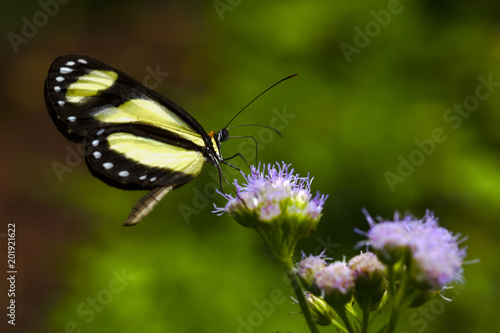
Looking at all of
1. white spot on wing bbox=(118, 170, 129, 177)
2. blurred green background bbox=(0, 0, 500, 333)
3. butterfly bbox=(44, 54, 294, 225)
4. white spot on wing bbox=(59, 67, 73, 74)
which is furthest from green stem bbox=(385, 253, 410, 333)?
blurred green background bbox=(0, 0, 500, 333)

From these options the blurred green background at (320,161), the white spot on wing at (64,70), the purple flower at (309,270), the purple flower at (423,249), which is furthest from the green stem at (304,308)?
the blurred green background at (320,161)

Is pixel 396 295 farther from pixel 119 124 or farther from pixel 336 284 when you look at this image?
pixel 119 124

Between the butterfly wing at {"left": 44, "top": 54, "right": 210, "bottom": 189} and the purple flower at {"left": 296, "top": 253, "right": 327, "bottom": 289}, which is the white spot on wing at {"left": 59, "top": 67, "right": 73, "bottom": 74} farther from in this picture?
the purple flower at {"left": 296, "top": 253, "right": 327, "bottom": 289}

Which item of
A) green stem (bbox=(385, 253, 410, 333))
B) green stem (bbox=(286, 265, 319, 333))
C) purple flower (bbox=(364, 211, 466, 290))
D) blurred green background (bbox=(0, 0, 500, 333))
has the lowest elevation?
blurred green background (bbox=(0, 0, 500, 333))

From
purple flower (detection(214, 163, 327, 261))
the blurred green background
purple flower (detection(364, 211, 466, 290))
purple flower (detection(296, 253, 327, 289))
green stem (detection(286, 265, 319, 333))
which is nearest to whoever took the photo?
purple flower (detection(364, 211, 466, 290))

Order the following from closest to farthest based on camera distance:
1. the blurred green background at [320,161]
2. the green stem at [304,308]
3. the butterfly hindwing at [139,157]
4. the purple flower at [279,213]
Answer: the green stem at [304,308], the purple flower at [279,213], the butterfly hindwing at [139,157], the blurred green background at [320,161]

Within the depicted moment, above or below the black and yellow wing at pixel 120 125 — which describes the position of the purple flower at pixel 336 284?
above

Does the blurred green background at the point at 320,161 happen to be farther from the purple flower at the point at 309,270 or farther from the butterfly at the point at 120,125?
the purple flower at the point at 309,270
